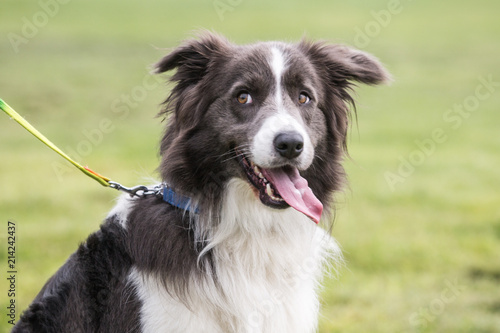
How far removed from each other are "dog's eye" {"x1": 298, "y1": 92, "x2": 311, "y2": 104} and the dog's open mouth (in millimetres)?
483

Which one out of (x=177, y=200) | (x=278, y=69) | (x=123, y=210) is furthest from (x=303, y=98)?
(x=123, y=210)

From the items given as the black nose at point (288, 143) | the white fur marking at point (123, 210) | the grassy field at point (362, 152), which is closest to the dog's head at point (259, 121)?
the black nose at point (288, 143)

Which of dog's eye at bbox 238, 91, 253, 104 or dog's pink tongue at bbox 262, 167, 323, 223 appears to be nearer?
dog's pink tongue at bbox 262, 167, 323, 223

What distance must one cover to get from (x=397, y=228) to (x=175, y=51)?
17.4 ft

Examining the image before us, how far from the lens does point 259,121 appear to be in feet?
13.0

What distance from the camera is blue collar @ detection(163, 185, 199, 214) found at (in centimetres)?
402

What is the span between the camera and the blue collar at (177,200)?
4020 mm

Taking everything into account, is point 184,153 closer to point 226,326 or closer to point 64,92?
point 226,326

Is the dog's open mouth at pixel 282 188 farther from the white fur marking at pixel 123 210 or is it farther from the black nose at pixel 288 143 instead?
the white fur marking at pixel 123 210

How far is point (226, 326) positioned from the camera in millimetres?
3904

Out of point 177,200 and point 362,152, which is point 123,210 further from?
point 362,152

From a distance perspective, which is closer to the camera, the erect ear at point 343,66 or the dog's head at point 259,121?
the dog's head at point 259,121

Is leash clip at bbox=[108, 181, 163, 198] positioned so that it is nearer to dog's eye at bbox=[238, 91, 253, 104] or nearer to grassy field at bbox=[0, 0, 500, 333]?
grassy field at bbox=[0, 0, 500, 333]

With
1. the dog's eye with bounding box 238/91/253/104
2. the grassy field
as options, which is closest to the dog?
the dog's eye with bounding box 238/91/253/104
